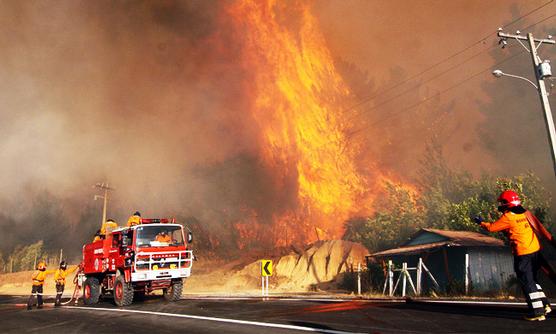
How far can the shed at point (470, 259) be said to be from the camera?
18.5m

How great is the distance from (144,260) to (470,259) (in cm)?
1463

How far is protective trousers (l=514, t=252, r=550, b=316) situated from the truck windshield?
10.9 metres

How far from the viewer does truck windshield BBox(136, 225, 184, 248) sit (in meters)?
13.5

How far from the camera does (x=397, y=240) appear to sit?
29219mm

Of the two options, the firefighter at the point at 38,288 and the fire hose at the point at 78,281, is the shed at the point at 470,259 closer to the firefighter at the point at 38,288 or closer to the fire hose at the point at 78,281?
the fire hose at the point at 78,281

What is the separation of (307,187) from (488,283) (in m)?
20.6

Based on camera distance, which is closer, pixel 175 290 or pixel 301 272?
pixel 175 290

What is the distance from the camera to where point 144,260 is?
43.1 ft

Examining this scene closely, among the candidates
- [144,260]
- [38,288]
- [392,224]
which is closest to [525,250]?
[144,260]

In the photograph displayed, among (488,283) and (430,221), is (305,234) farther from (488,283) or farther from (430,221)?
(488,283)

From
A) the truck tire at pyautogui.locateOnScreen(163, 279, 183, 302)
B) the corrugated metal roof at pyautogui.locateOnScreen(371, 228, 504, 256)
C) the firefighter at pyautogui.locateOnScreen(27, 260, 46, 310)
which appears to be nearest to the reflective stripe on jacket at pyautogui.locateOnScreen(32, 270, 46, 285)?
the firefighter at pyautogui.locateOnScreen(27, 260, 46, 310)

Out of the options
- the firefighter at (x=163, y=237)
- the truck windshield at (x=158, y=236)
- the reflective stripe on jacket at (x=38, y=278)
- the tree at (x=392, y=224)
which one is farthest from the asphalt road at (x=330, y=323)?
the tree at (x=392, y=224)

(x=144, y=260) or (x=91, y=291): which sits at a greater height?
(x=144, y=260)

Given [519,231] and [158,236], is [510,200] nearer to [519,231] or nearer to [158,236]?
[519,231]
